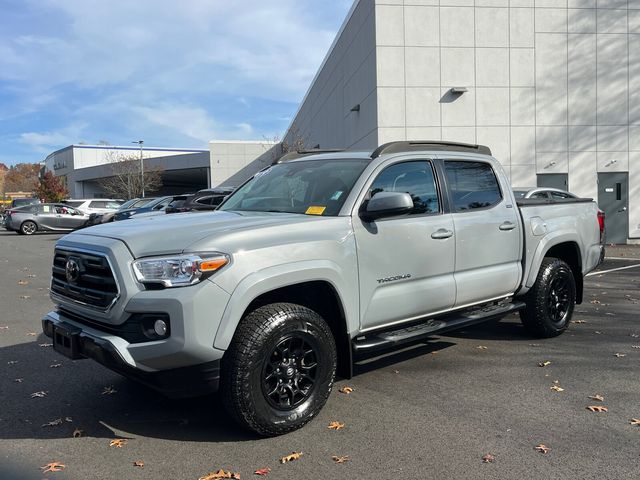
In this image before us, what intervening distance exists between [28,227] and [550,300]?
2583 cm

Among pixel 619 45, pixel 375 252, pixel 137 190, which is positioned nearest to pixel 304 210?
pixel 375 252

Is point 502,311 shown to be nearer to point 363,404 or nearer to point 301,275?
point 363,404

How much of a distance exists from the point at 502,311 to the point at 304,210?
2.36 m

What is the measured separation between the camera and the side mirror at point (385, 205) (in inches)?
159

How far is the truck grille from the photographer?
3.55 m

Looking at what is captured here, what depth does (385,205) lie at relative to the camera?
13.3 ft

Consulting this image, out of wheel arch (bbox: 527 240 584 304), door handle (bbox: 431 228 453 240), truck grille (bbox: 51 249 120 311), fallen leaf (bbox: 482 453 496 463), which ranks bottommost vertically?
fallen leaf (bbox: 482 453 496 463)

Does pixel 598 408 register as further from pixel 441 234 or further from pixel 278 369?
pixel 278 369

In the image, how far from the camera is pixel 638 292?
934cm

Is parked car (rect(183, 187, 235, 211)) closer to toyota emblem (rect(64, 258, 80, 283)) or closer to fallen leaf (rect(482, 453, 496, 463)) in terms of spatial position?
toyota emblem (rect(64, 258, 80, 283))

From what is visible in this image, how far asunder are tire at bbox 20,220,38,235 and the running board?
25.6m

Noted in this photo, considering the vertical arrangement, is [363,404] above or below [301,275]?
below

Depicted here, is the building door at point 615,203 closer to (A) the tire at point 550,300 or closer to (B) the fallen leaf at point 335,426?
(A) the tire at point 550,300

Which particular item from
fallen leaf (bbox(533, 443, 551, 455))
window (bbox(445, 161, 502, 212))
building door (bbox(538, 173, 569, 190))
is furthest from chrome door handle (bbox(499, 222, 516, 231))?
building door (bbox(538, 173, 569, 190))
